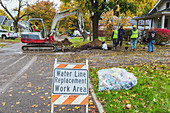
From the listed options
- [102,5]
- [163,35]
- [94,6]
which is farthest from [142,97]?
[163,35]

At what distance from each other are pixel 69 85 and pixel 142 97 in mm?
2369

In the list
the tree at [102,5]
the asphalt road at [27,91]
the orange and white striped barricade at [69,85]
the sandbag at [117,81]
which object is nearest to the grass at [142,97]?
the sandbag at [117,81]

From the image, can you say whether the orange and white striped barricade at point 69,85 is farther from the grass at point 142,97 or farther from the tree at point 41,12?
the tree at point 41,12

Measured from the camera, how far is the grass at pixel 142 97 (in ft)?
14.9

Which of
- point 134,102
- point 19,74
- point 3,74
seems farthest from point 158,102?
point 3,74

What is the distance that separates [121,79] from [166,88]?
1.44 meters

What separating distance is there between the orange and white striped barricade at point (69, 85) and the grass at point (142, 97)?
956 mm

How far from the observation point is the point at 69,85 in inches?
161

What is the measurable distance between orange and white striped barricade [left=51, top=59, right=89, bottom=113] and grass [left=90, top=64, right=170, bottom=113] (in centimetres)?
96

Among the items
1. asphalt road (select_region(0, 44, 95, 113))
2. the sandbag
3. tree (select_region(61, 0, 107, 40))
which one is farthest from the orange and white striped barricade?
tree (select_region(61, 0, 107, 40))

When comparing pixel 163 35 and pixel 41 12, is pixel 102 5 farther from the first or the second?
pixel 41 12

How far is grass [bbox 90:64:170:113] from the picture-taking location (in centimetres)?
454

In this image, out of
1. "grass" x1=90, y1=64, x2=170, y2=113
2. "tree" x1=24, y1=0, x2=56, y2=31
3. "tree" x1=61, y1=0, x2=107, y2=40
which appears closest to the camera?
"grass" x1=90, y1=64, x2=170, y2=113

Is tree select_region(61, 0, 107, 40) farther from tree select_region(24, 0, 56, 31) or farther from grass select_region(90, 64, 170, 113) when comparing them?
tree select_region(24, 0, 56, 31)
